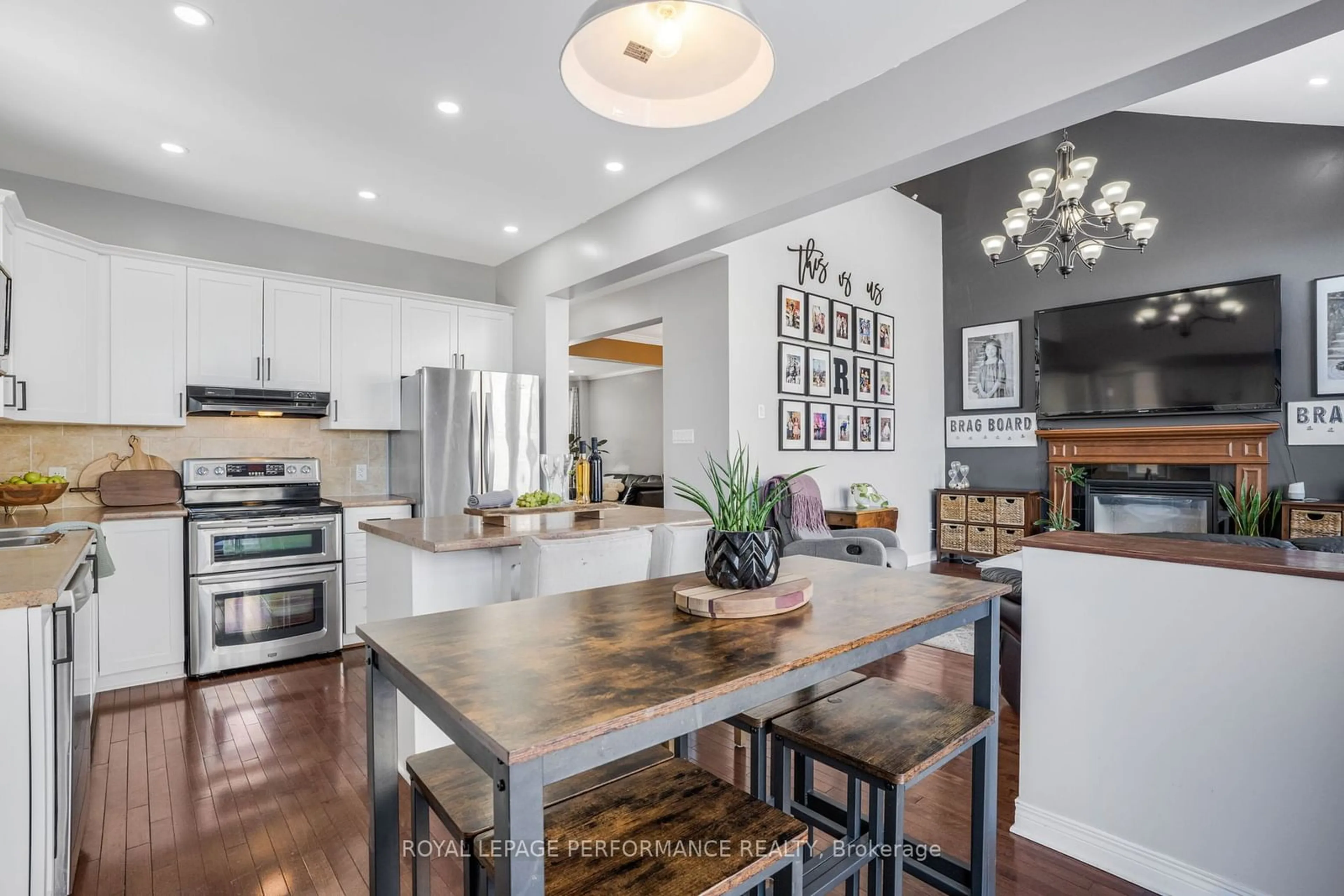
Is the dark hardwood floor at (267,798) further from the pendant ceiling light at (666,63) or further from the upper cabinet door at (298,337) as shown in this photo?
the pendant ceiling light at (666,63)

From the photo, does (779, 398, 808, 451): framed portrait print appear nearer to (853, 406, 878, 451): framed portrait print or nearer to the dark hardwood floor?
(853, 406, 878, 451): framed portrait print

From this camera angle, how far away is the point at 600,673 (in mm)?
1014

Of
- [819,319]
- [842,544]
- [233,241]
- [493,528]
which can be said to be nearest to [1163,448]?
[819,319]

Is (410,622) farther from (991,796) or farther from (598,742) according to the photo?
(991,796)

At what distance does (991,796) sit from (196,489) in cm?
420

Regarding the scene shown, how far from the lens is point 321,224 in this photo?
4262 millimetres

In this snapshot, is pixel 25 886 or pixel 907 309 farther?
pixel 907 309

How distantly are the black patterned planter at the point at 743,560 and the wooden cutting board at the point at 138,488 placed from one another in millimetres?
→ 3772

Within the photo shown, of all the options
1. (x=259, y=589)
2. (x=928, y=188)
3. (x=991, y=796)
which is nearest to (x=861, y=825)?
(x=991, y=796)

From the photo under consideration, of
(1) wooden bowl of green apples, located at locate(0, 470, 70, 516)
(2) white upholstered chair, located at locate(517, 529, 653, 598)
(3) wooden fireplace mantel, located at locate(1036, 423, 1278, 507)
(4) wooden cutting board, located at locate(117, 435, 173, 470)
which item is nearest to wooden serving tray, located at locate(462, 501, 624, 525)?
(2) white upholstered chair, located at locate(517, 529, 653, 598)

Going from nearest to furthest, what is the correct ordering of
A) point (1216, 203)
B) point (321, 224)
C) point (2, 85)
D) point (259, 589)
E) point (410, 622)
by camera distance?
point (410, 622), point (2, 85), point (259, 589), point (321, 224), point (1216, 203)

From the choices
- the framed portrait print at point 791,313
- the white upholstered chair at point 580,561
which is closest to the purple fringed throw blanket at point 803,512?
the framed portrait print at point 791,313

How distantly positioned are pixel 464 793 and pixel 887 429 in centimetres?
597

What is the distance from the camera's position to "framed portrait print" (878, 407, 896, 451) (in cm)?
640
